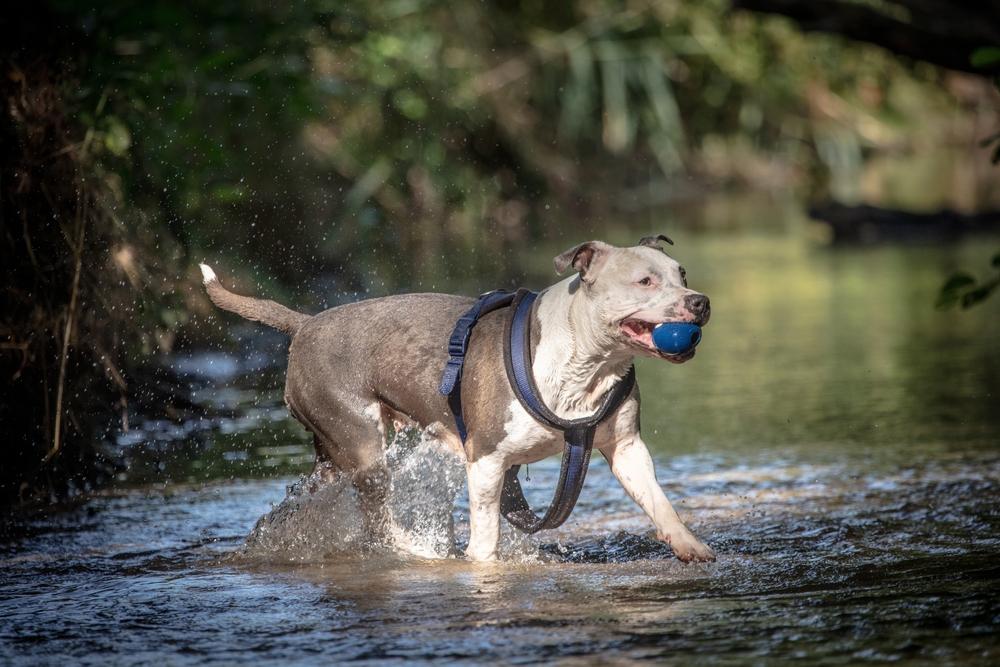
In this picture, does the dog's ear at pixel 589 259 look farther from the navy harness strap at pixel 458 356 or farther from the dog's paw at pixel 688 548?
the dog's paw at pixel 688 548

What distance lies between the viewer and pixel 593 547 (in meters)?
6.84

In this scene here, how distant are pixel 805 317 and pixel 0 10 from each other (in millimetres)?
8402

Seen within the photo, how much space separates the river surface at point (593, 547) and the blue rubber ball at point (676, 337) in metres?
0.93

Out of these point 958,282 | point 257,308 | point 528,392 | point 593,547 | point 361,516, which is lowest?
point 593,547

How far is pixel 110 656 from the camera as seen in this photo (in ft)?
16.8

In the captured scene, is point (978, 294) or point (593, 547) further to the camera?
point (978, 294)

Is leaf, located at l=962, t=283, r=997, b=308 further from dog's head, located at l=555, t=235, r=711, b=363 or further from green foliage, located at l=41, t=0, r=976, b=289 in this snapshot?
green foliage, located at l=41, t=0, r=976, b=289

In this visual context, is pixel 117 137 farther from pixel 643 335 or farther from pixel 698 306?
pixel 698 306

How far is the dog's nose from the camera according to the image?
576 cm

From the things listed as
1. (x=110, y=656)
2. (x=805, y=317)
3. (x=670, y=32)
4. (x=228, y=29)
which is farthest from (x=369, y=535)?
(x=670, y=32)

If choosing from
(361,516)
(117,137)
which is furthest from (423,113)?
(361,516)

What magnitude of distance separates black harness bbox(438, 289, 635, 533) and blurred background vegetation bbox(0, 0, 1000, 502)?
2.72m

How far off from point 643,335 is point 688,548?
→ 3.01ft

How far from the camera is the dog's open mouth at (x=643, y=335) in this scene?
5871 millimetres
